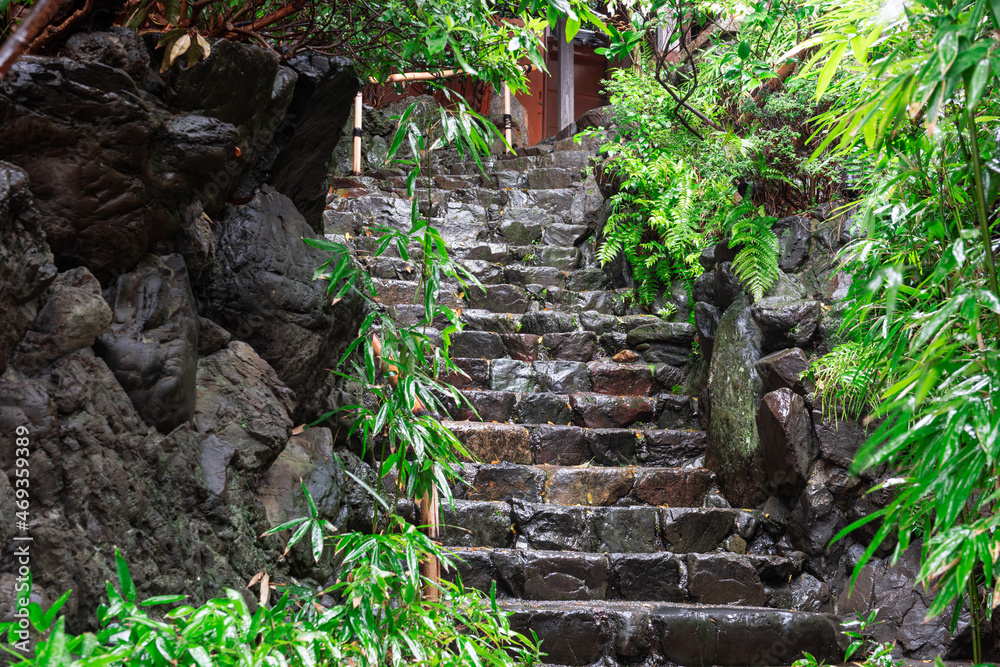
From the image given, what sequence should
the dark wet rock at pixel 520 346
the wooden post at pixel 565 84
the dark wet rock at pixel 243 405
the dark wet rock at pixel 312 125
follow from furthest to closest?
the wooden post at pixel 565 84
the dark wet rock at pixel 520 346
the dark wet rock at pixel 312 125
the dark wet rock at pixel 243 405

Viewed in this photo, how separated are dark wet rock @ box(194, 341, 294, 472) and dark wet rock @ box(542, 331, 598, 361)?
3.38 m

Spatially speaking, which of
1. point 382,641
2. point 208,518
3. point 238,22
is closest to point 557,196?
point 238,22

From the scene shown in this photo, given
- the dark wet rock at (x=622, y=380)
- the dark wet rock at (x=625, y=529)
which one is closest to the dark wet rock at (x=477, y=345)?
the dark wet rock at (x=622, y=380)

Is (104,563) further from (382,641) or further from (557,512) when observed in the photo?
(557,512)

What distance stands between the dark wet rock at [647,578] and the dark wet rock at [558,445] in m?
1.05

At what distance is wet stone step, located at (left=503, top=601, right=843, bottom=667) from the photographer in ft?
11.0

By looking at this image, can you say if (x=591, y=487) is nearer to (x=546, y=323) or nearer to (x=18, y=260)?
(x=546, y=323)

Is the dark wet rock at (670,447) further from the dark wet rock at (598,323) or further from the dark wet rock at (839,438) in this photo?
the dark wet rock at (598,323)

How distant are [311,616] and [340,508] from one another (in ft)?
3.88

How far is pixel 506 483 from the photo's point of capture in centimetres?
446

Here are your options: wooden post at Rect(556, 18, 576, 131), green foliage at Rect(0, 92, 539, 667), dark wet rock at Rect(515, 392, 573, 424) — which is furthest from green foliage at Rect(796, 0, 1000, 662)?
wooden post at Rect(556, 18, 576, 131)

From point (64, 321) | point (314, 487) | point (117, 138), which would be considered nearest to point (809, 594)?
point (314, 487)

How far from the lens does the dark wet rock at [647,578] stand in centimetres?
393

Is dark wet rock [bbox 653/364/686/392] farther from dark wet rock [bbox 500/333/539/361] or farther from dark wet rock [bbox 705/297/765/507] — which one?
dark wet rock [bbox 500/333/539/361]
